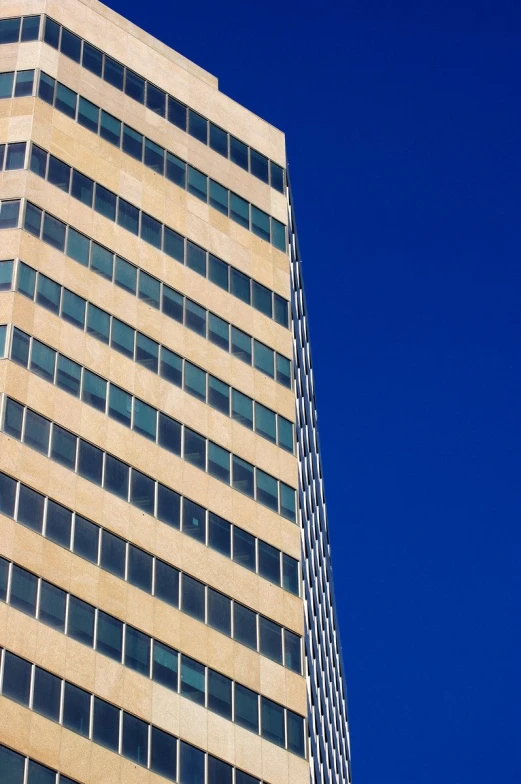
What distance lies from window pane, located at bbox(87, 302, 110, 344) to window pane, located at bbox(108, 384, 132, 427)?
2.51m

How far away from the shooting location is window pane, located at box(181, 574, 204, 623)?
71.6 metres

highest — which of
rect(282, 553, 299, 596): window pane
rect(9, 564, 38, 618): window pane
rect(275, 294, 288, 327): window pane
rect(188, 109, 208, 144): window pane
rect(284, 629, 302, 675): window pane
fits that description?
rect(188, 109, 208, 144): window pane

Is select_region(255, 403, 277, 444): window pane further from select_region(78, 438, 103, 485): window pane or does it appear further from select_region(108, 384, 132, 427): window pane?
select_region(78, 438, 103, 485): window pane

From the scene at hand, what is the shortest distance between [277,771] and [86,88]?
33129 mm

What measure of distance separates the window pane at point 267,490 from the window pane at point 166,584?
726 centimetres

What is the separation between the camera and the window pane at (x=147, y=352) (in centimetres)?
7719

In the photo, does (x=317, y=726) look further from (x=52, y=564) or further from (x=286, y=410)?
(x=52, y=564)

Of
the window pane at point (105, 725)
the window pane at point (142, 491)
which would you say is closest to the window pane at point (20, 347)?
the window pane at point (142, 491)

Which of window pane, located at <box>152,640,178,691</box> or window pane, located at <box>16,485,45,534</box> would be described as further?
window pane, located at <box>152,640,178,691</box>

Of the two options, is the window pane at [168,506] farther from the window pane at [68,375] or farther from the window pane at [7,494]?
the window pane at [7,494]

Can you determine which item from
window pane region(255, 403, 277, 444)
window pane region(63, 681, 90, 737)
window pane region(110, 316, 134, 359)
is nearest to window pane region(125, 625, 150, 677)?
window pane region(63, 681, 90, 737)

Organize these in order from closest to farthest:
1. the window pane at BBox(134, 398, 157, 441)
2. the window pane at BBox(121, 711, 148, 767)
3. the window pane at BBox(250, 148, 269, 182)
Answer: the window pane at BBox(121, 711, 148, 767), the window pane at BBox(134, 398, 157, 441), the window pane at BBox(250, 148, 269, 182)

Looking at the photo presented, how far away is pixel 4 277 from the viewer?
245ft

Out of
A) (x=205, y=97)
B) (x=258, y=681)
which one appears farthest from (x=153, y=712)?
(x=205, y=97)
